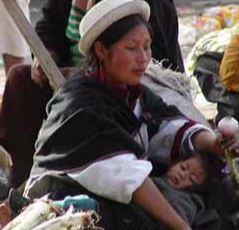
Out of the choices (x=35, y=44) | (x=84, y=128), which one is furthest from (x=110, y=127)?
(x=35, y=44)

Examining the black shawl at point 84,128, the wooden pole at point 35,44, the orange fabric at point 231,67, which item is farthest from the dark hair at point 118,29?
the orange fabric at point 231,67

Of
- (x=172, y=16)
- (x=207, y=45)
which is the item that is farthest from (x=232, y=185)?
(x=207, y=45)

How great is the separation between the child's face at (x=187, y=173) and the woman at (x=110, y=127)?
12cm

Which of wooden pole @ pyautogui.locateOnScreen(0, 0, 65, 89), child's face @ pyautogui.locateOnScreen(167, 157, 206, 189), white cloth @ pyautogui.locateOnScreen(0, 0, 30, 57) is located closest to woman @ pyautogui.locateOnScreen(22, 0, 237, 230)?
child's face @ pyautogui.locateOnScreen(167, 157, 206, 189)

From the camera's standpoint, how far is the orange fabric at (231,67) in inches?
199

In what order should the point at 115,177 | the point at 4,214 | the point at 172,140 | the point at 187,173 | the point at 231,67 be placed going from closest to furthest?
the point at 4,214 < the point at 115,177 < the point at 187,173 < the point at 172,140 < the point at 231,67

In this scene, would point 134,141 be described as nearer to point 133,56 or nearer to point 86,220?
point 133,56

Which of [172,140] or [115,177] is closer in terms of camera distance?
[115,177]

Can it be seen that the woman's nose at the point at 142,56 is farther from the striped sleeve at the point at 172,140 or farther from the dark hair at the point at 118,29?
the striped sleeve at the point at 172,140

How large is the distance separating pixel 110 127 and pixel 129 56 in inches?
12.8

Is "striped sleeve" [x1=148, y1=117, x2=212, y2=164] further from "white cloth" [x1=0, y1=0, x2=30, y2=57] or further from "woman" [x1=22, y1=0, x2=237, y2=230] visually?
"white cloth" [x1=0, y1=0, x2=30, y2=57]

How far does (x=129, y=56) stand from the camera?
121 inches

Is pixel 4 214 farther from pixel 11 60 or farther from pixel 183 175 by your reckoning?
pixel 11 60

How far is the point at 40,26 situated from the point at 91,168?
5.70ft
